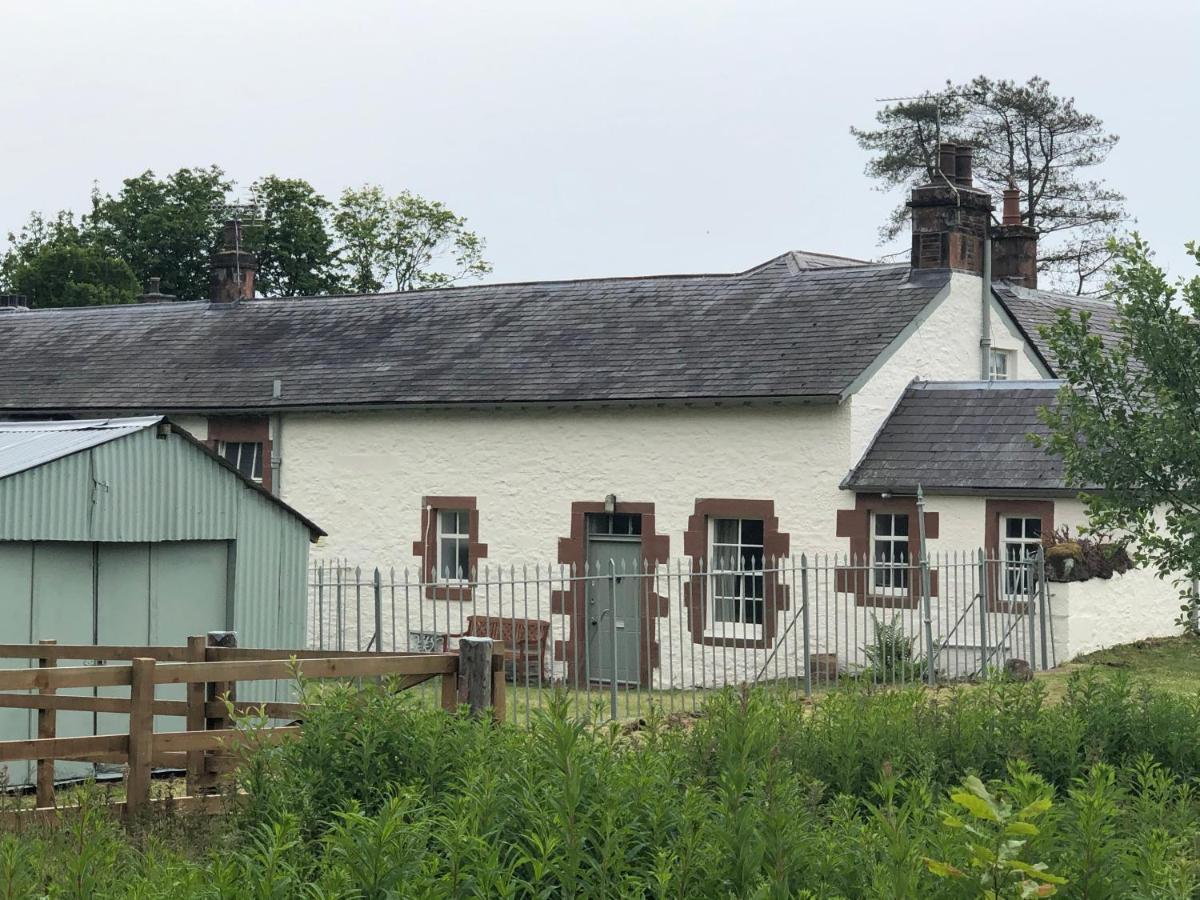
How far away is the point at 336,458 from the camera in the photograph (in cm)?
2486

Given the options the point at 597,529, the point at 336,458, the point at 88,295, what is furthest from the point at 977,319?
the point at 88,295

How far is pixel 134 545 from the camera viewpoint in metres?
14.4

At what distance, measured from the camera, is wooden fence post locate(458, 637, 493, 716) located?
33.2 feet

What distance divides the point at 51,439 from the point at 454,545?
9.80 m

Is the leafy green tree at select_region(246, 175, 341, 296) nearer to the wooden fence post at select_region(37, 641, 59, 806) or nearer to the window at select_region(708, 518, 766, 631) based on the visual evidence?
the window at select_region(708, 518, 766, 631)

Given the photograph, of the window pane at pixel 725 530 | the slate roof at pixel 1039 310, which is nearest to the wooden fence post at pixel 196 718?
the window pane at pixel 725 530

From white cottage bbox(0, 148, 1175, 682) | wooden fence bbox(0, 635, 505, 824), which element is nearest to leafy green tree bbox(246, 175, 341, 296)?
white cottage bbox(0, 148, 1175, 682)

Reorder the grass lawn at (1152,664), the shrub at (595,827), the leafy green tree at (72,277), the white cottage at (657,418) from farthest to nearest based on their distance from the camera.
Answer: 1. the leafy green tree at (72,277)
2. the white cottage at (657,418)
3. the grass lawn at (1152,664)
4. the shrub at (595,827)

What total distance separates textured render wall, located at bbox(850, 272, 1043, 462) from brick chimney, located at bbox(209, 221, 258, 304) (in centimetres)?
1286

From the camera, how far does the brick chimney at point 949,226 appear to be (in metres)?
23.2

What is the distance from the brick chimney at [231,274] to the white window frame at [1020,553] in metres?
15.0

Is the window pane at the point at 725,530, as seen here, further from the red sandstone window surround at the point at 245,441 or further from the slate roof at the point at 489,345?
the red sandstone window surround at the point at 245,441

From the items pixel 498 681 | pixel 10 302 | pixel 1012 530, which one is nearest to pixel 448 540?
pixel 1012 530

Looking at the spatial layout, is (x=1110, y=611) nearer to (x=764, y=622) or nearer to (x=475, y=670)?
(x=764, y=622)
